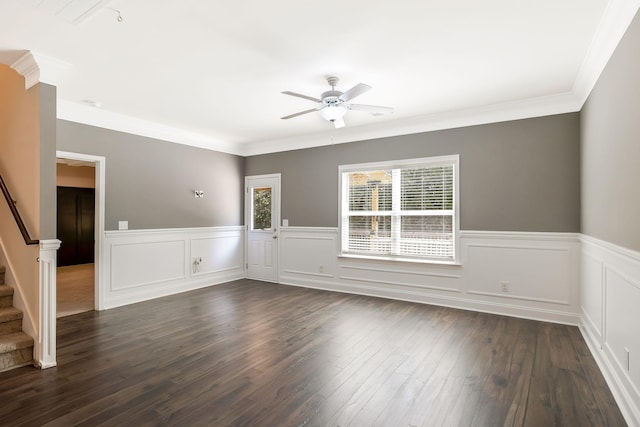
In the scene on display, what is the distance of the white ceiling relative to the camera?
7.66 ft

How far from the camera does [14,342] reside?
9.50 feet

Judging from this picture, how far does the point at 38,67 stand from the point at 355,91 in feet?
9.27

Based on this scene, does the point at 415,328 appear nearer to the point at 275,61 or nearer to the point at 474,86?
the point at 474,86

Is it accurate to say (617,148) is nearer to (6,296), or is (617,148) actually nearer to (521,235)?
(521,235)

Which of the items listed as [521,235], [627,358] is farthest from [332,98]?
[627,358]

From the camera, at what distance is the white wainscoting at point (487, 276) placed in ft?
13.4

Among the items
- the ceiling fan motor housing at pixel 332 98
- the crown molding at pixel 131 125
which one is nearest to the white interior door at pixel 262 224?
the crown molding at pixel 131 125

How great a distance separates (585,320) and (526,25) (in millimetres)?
3154

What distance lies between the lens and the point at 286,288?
5961 millimetres

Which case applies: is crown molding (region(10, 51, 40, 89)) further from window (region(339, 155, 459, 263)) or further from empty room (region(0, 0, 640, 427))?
window (region(339, 155, 459, 263))

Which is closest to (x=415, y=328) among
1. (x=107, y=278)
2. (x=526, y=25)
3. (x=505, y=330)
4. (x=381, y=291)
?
(x=505, y=330)

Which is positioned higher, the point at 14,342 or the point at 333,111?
the point at 333,111

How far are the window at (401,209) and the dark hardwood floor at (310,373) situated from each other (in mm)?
1143

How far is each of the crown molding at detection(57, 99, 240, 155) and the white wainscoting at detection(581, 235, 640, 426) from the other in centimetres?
575
